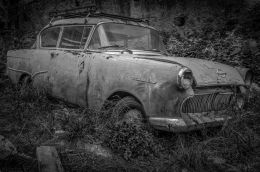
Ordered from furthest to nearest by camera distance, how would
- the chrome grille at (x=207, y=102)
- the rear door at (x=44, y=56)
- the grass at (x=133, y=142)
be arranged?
1. the rear door at (x=44, y=56)
2. the chrome grille at (x=207, y=102)
3. the grass at (x=133, y=142)

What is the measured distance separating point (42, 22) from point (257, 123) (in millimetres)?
9429

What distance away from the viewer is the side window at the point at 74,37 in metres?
4.56

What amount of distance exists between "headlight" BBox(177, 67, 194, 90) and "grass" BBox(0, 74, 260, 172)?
57 centimetres

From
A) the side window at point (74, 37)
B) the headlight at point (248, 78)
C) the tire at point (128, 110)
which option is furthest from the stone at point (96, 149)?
the headlight at point (248, 78)

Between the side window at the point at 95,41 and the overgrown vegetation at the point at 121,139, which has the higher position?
the side window at the point at 95,41

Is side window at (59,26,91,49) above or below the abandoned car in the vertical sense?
above

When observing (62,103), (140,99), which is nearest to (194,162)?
(140,99)

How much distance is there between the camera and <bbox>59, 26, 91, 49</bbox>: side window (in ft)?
15.0

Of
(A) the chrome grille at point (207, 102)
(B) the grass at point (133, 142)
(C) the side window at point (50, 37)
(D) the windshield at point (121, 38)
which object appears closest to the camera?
(B) the grass at point (133, 142)

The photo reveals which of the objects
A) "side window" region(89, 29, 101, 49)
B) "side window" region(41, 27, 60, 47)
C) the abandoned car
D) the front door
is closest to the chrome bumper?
the abandoned car

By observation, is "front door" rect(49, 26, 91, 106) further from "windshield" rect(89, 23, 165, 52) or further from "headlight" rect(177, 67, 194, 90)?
"headlight" rect(177, 67, 194, 90)

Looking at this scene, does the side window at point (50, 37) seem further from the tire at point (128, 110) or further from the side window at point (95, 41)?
the tire at point (128, 110)

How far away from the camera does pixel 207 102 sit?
3598mm

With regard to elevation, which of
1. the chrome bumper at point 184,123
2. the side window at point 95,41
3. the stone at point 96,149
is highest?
the side window at point 95,41
